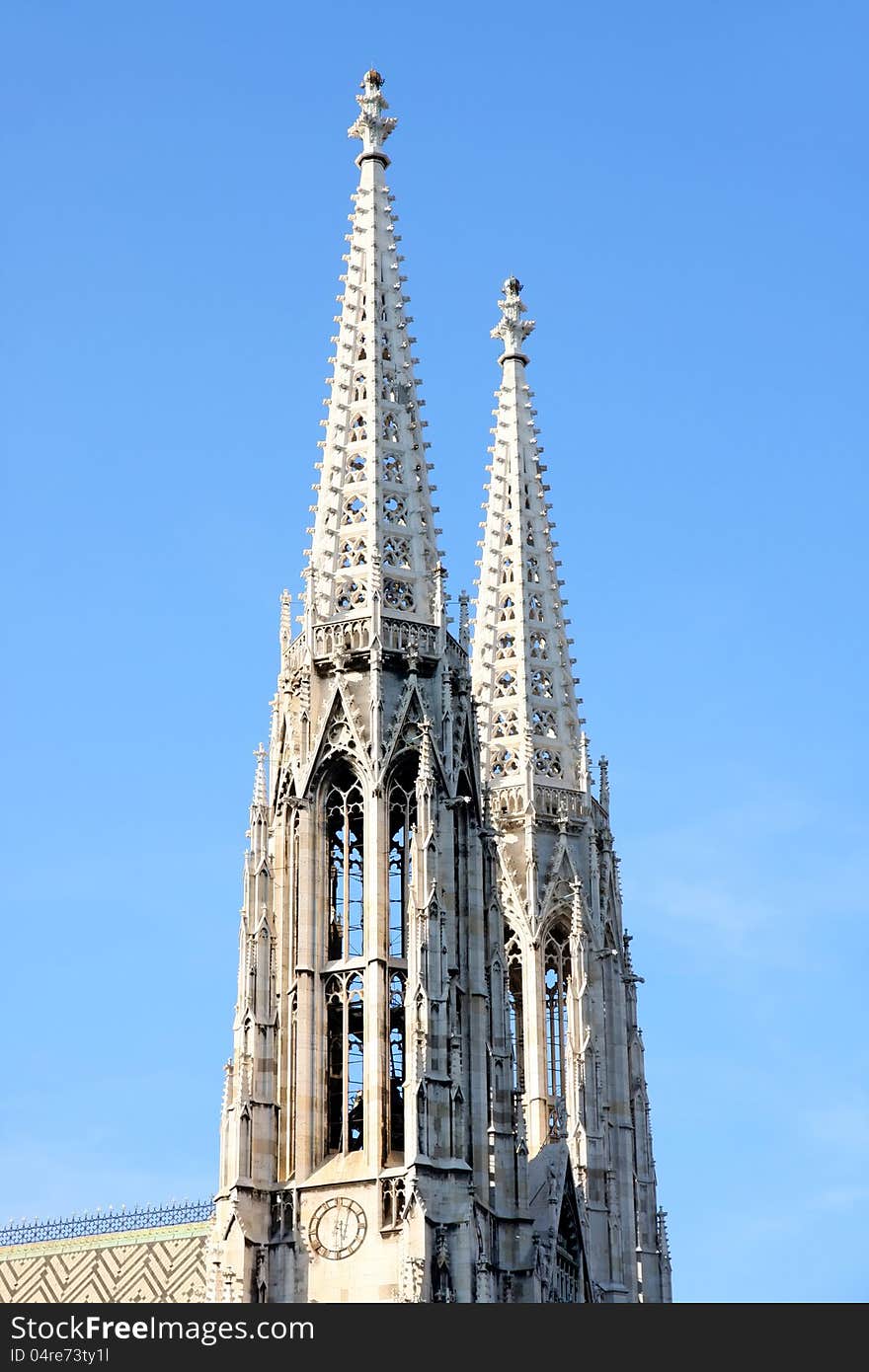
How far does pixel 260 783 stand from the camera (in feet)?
197

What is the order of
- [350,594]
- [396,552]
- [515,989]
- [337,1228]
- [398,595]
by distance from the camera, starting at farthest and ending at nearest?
[515,989]
[396,552]
[398,595]
[350,594]
[337,1228]

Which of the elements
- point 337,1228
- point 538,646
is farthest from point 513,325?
point 337,1228

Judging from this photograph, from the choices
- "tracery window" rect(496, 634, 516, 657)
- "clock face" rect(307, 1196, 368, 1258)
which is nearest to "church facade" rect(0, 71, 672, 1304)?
"clock face" rect(307, 1196, 368, 1258)

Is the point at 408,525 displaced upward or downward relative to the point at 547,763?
downward

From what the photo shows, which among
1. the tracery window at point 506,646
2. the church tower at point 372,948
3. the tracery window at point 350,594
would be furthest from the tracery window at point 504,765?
the tracery window at point 350,594

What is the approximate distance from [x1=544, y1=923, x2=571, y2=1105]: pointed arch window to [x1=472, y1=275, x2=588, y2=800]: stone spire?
436cm

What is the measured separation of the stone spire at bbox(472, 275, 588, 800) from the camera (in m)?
76.6

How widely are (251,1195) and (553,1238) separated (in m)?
11.6

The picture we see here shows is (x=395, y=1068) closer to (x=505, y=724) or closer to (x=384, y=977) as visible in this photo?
(x=384, y=977)

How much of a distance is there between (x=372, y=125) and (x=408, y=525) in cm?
1187

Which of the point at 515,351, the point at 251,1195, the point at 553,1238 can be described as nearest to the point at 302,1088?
the point at 251,1195

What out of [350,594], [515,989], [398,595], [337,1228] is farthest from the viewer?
[515,989]

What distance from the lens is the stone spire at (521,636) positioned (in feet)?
251

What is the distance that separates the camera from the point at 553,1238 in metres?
64.9
